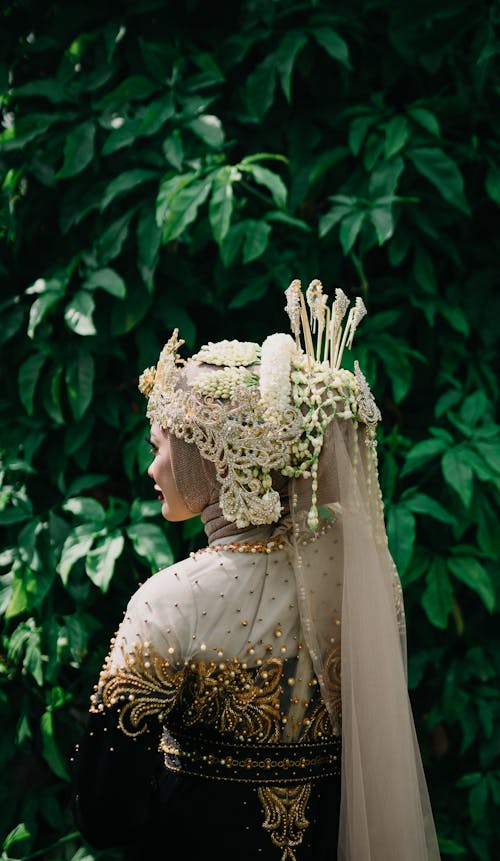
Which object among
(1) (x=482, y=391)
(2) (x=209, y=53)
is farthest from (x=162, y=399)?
(2) (x=209, y=53)

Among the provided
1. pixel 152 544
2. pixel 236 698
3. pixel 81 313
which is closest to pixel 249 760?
pixel 236 698

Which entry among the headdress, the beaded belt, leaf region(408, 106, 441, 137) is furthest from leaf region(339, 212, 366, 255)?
the beaded belt

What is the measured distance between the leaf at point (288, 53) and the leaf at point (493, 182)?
518 millimetres

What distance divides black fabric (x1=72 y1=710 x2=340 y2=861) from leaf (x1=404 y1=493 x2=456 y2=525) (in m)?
0.73

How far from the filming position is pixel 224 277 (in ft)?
6.93

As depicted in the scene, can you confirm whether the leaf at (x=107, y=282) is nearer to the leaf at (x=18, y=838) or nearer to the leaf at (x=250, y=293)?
the leaf at (x=250, y=293)

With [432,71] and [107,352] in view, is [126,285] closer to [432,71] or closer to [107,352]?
[107,352]

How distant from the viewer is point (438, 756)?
2.32m

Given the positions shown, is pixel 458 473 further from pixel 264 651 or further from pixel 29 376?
pixel 29 376

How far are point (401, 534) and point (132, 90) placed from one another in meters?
1.21

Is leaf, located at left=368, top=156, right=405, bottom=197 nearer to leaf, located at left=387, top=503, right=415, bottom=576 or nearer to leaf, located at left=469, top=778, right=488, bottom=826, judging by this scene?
leaf, located at left=387, top=503, right=415, bottom=576

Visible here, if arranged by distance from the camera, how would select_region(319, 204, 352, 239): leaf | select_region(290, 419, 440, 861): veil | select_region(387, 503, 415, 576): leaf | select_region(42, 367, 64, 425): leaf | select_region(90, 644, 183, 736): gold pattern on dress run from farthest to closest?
select_region(42, 367, 64, 425): leaf
select_region(319, 204, 352, 239): leaf
select_region(387, 503, 415, 576): leaf
select_region(290, 419, 440, 861): veil
select_region(90, 644, 183, 736): gold pattern on dress

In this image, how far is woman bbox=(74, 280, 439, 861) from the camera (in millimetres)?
1233

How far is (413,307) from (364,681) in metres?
1.14
